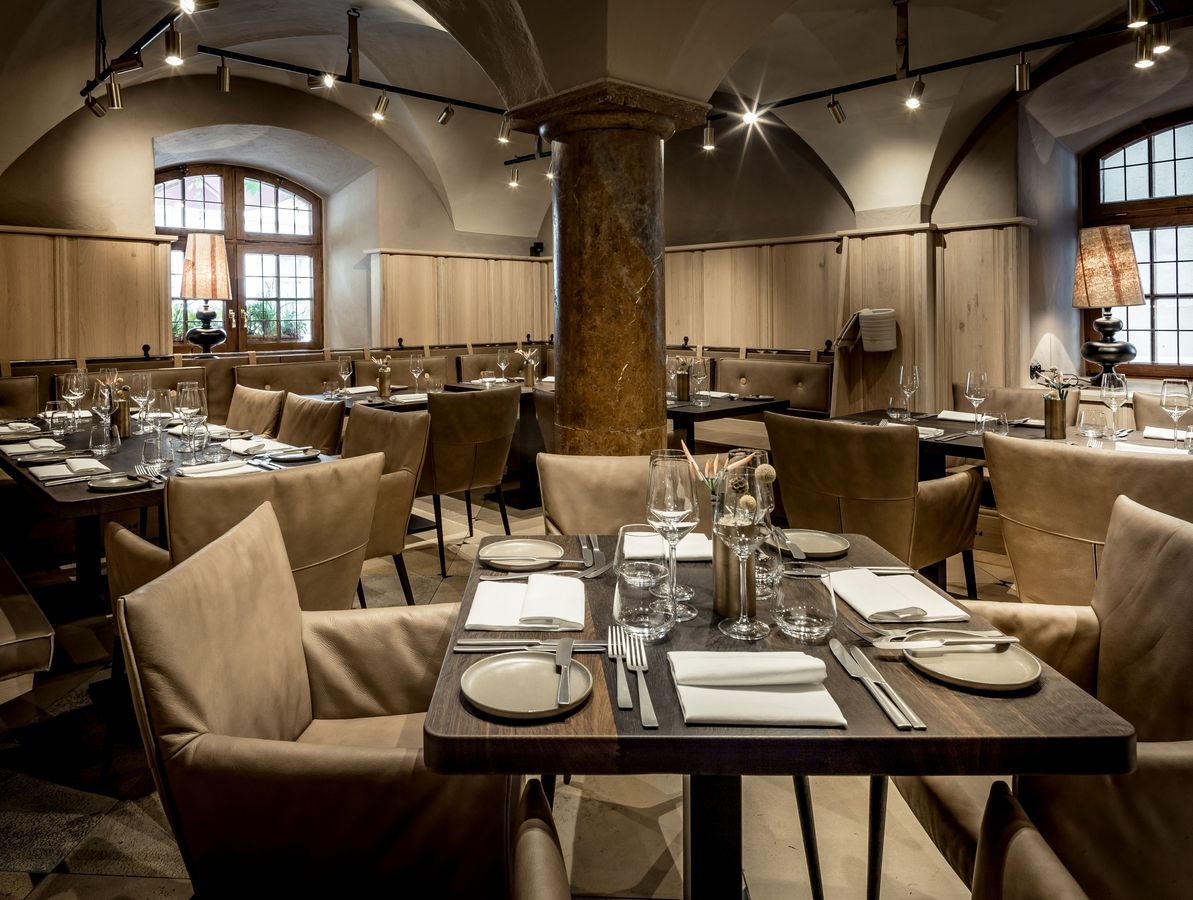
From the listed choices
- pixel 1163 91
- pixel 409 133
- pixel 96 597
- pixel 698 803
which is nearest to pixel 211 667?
pixel 698 803

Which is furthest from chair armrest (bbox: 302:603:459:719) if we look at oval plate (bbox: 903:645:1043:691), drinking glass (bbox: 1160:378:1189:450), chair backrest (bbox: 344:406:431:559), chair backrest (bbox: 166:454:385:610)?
drinking glass (bbox: 1160:378:1189:450)

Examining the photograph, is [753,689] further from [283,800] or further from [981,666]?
[283,800]

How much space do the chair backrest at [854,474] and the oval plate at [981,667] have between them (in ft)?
5.76

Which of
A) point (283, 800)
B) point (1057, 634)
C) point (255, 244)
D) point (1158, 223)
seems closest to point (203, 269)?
point (255, 244)

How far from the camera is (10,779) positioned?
253cm

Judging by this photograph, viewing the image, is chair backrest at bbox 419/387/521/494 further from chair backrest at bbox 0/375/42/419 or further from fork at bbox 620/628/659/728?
fork at bbox 620/628/659/728

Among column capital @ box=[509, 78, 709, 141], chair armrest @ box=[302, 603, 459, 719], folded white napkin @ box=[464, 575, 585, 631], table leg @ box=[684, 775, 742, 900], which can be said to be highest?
column capital @ box=[509, 78, 709, 141]

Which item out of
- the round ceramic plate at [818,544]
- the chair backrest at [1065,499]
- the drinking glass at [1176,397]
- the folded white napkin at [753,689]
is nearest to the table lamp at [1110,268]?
the drinking glass at [1176,397]

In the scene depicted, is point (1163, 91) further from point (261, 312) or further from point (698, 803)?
point (261, 312)

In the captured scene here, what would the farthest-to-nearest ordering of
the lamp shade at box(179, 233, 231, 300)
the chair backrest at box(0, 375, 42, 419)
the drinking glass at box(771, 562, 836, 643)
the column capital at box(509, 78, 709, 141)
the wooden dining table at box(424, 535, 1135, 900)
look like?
the lamp shade at box(179, 233, 231, 300)
the chair backrest at box(0, 375, 42, 419)
the column capital at box(509, 78, 709, 141)
the drinking glass at box(771, 562, 836, 643)
the wooden dining table at box(424, 535, 1135, 900)

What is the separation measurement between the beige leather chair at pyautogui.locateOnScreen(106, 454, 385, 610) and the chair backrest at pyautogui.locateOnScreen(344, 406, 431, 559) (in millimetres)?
656

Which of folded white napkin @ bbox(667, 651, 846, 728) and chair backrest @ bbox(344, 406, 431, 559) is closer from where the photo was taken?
folded white napkin @ bbox(667, 651, 846, 728)

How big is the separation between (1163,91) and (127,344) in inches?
349

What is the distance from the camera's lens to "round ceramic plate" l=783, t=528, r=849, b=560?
1956 mm
